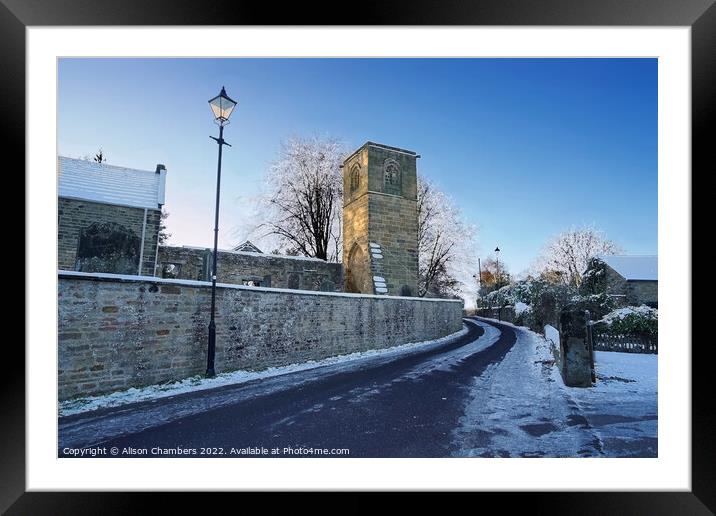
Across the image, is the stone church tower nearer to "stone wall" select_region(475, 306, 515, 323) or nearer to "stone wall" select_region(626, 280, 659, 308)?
"stone wall" select_region(475, 306, 515, 323)

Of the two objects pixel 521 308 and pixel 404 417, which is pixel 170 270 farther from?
pixel 521 308

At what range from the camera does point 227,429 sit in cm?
355

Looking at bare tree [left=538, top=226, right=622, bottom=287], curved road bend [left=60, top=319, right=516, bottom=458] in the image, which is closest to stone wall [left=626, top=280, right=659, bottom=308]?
bare tree [left=538, top=226, right=622, bottom=287]

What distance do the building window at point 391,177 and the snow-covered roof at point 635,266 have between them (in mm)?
6281

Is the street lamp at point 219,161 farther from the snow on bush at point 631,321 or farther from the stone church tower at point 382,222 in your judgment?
the snow on bush at point 631,321

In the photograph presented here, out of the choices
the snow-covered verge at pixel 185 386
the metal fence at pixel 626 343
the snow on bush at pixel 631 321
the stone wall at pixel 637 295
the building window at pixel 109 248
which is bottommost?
the snow-covered verge at pixel 185 386

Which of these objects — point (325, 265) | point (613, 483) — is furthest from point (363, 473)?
point (325, 265)

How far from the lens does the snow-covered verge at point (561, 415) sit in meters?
3.30

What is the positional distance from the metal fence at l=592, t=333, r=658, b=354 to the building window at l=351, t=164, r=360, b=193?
314 inches
